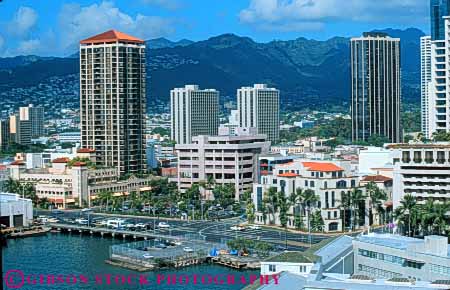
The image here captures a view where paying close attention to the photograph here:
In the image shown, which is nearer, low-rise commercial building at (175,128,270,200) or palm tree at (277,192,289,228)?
palm tree at (277,192,289,228)

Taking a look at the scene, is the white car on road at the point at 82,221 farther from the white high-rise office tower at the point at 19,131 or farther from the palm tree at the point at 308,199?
the white high-rise office tower at the point at 19,131

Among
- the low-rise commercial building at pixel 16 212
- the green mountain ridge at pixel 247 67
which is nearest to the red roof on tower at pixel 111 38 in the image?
the low-rise commercial building at pixel 16 212

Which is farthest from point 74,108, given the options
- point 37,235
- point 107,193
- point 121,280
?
point 121,280

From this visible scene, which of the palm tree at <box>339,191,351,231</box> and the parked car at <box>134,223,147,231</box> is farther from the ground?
the palm tree at <box>339,191,351,231</box>

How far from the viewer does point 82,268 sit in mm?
17797

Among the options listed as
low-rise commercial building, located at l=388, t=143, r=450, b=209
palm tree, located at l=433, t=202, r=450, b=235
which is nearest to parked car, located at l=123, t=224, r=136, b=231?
low-rise commercial building, located at l=388, t=143, r=450, b=209

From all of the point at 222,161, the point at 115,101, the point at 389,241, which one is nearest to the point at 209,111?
the point at 115,101

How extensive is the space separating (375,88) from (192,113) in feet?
38.6

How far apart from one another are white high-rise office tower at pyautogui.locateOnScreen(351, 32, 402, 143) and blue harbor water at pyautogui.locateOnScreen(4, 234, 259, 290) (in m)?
33.3

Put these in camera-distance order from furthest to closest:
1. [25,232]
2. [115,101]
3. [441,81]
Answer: [115,101] < [441,81] < [25,232]

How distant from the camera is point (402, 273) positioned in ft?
39.9

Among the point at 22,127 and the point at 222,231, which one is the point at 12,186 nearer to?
the point at 222,231

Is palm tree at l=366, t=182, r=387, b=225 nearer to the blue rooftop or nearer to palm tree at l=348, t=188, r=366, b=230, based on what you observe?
palm tree at l=348, t=188, r=366, b=230

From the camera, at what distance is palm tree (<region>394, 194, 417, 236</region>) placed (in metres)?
19.1
